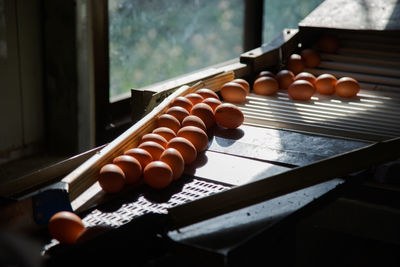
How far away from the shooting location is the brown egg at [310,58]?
3146 millimetres

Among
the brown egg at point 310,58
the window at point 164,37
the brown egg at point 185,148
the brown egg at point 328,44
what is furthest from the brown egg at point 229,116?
the window at point 164,37

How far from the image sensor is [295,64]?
3.08 m

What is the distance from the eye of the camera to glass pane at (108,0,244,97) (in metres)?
4.29

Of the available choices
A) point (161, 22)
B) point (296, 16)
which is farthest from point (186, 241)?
point (296, 16)

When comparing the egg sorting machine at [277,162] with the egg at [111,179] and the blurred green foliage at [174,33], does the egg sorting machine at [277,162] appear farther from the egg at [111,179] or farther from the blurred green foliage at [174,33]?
the blurred green foliage at [174,33]

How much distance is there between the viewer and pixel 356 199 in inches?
113

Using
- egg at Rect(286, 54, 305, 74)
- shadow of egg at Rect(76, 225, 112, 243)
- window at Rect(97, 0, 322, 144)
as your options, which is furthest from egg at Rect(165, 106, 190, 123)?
window at Rect(97, 0, 322, 144)

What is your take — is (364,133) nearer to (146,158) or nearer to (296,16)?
(146,158)

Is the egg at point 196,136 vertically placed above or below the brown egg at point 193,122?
below

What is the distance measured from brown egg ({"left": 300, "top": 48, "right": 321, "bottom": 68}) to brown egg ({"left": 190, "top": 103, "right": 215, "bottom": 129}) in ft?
3.70

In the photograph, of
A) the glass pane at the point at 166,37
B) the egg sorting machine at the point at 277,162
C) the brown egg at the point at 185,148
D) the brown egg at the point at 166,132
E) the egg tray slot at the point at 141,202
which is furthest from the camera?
the glass pane at the point at 166,37

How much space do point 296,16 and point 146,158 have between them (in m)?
4.60

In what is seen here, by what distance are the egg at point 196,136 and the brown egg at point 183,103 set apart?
0.25 metres

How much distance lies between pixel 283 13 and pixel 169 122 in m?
4.32
